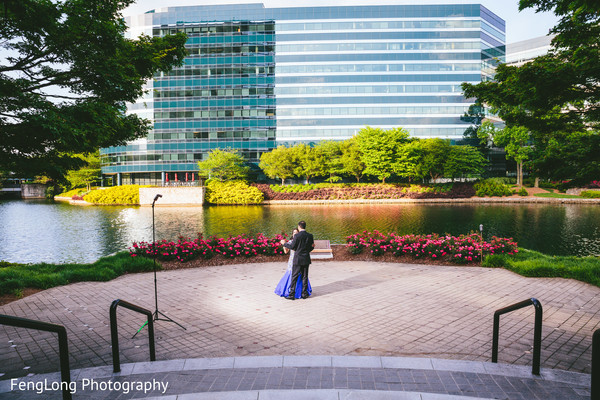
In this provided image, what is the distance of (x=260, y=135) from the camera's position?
66.6 m

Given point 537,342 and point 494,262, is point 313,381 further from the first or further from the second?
point 494,262

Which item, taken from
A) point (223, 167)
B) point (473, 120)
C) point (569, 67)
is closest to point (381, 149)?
point (223, 167)

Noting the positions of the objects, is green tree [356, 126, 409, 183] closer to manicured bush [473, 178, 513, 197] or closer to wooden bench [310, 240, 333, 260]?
manicured bush [473, 178, 513, 197]

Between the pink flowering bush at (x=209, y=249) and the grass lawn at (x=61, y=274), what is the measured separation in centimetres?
88

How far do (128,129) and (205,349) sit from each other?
8.12 metres

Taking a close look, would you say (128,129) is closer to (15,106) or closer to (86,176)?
(15,106)

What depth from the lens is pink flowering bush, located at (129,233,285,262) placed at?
1358cm

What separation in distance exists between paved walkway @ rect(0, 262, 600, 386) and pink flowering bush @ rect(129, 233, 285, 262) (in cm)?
232

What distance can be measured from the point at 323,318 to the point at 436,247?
787 cm

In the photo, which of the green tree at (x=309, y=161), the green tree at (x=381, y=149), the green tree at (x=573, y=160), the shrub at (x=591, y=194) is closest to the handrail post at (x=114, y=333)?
the green tree at (x=573, y=160)

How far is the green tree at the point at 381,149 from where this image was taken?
53344 millimetres

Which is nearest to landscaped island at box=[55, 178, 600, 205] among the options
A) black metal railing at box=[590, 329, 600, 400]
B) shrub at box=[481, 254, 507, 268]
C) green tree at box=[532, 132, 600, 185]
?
shrub at box=[481, 254, 507, 268]

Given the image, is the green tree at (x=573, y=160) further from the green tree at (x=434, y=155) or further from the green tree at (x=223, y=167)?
the green tree at (x=223, y=167)

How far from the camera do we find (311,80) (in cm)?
6619
